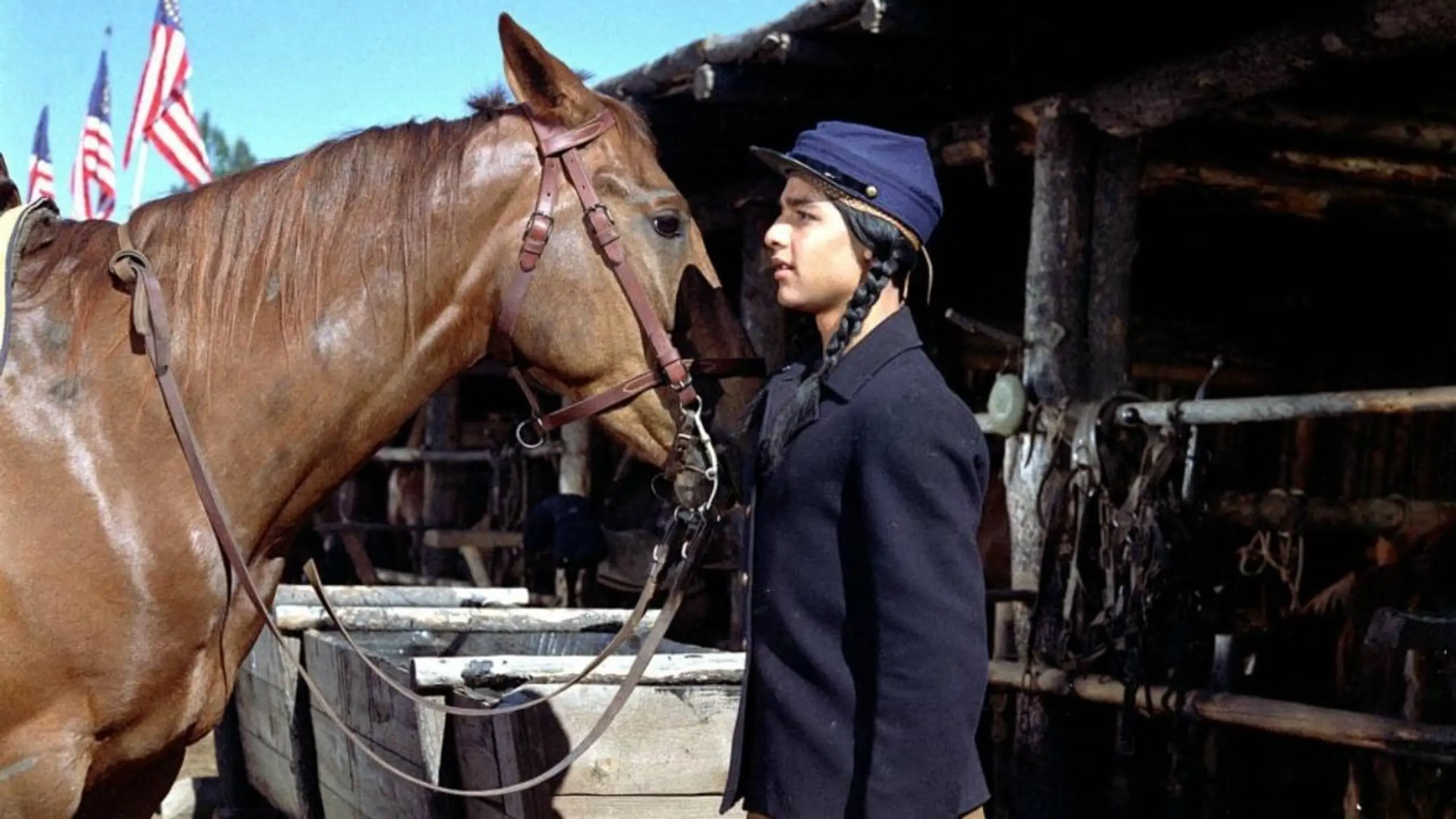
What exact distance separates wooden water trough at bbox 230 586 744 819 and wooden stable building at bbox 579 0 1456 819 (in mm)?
1792

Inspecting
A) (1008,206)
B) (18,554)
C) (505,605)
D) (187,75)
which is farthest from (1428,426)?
(187,75)

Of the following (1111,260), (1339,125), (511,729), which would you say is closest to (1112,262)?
(1111,260)

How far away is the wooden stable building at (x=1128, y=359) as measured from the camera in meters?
4.67

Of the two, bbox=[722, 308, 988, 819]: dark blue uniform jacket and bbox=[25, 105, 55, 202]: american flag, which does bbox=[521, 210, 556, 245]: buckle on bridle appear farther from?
bbox=[25, 105, 55, 202]: american flag

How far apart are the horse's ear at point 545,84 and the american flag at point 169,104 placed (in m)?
10.6

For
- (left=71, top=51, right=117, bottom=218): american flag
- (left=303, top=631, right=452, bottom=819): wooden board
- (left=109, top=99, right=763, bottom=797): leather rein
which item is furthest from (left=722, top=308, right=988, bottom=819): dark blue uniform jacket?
(left=71, top=51, right=117, bottom=218): american flag

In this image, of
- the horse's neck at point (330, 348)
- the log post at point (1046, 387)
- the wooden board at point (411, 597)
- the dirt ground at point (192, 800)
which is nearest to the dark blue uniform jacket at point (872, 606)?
the horse's neck at point (330, 348)

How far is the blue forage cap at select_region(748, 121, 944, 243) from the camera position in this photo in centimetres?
211

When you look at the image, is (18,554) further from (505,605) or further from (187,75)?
(187,75)

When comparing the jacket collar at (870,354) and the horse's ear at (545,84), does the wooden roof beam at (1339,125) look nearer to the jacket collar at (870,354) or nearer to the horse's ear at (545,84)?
the horse's ear at (545,84)

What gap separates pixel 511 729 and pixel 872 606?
1133 mm

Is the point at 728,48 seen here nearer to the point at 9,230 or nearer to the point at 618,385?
the point at 618,385

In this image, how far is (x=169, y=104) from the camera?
1266cm

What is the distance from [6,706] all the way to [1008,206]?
6.66 meters
